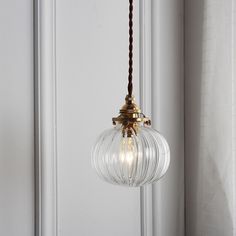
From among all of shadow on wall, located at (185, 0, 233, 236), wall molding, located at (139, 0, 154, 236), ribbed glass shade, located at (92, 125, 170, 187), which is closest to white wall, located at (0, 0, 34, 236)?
ribbed glass shade, located at (92, 125, 170, 187)

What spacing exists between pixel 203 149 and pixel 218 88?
0.56 ft

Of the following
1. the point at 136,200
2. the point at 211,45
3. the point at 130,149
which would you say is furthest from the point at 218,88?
the point at 130,149

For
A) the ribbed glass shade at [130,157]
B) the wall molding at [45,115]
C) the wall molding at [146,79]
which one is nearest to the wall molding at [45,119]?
the wall molding at [45,115]

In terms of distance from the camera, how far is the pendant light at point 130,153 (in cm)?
89

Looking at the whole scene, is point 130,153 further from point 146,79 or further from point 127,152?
point 146,79

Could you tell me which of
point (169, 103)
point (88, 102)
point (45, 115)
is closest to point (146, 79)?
point (169, 103)

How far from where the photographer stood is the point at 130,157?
890 mm

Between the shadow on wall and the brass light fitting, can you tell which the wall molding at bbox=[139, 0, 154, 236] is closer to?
the shadow on wall

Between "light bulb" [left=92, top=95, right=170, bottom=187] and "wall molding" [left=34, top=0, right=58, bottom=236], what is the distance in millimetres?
169

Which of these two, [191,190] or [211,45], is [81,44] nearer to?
[211,45]

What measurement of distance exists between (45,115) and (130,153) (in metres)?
0.25

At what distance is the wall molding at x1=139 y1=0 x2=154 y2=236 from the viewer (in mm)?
1273

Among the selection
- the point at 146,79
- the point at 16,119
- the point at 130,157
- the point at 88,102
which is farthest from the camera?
the point at 146,79

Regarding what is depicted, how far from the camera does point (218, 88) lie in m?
1.27
